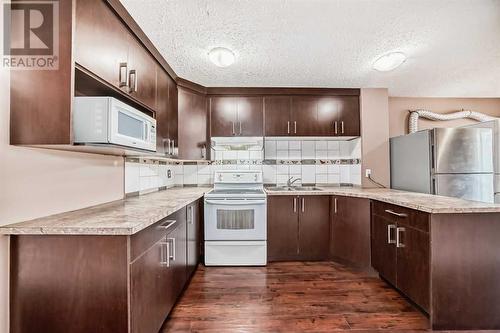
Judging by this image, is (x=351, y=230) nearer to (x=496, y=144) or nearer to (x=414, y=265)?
(x=414, y=265)

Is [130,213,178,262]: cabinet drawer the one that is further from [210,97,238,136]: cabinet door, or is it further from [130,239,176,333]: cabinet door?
[210,97,238,136]: cabinet door

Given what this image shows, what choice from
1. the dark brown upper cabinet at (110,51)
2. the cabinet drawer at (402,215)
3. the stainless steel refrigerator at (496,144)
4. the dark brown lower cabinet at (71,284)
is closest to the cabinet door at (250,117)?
the dark brown upper cabinet at (110,51)

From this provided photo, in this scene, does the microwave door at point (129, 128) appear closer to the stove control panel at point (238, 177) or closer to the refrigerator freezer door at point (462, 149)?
the stove control panel at point (238, 177)

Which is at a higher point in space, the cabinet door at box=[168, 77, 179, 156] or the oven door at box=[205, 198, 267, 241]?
the cabinet door at box=[168, 77, 179, 156]

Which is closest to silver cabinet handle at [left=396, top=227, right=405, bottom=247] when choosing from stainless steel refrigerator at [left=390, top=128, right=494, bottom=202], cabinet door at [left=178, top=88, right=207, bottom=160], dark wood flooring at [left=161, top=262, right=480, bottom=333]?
dark wood flooring at [left=161, top=262, right=480, bottom=333]

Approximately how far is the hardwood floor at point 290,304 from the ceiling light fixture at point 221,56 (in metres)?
2.11

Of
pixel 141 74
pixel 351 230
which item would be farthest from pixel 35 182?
pixel 351 230

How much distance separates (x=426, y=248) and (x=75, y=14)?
252 centimetres

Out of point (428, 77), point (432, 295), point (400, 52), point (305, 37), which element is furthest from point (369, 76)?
point (432, 295)

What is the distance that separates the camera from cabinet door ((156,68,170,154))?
2.36m

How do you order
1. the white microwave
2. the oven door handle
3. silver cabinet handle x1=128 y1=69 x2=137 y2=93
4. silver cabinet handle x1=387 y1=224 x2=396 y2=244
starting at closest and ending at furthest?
the white microwave < silver cabinet handle x1=128 y1=69 x2=137 y2=93 < silver cabinet handle x1=387 y1=224 x2=396 y2=244 < the oven door handle

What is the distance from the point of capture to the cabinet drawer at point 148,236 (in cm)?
125

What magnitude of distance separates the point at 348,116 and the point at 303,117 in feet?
1.95

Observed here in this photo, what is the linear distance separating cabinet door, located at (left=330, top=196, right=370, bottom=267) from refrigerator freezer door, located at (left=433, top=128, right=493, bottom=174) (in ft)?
2.92
